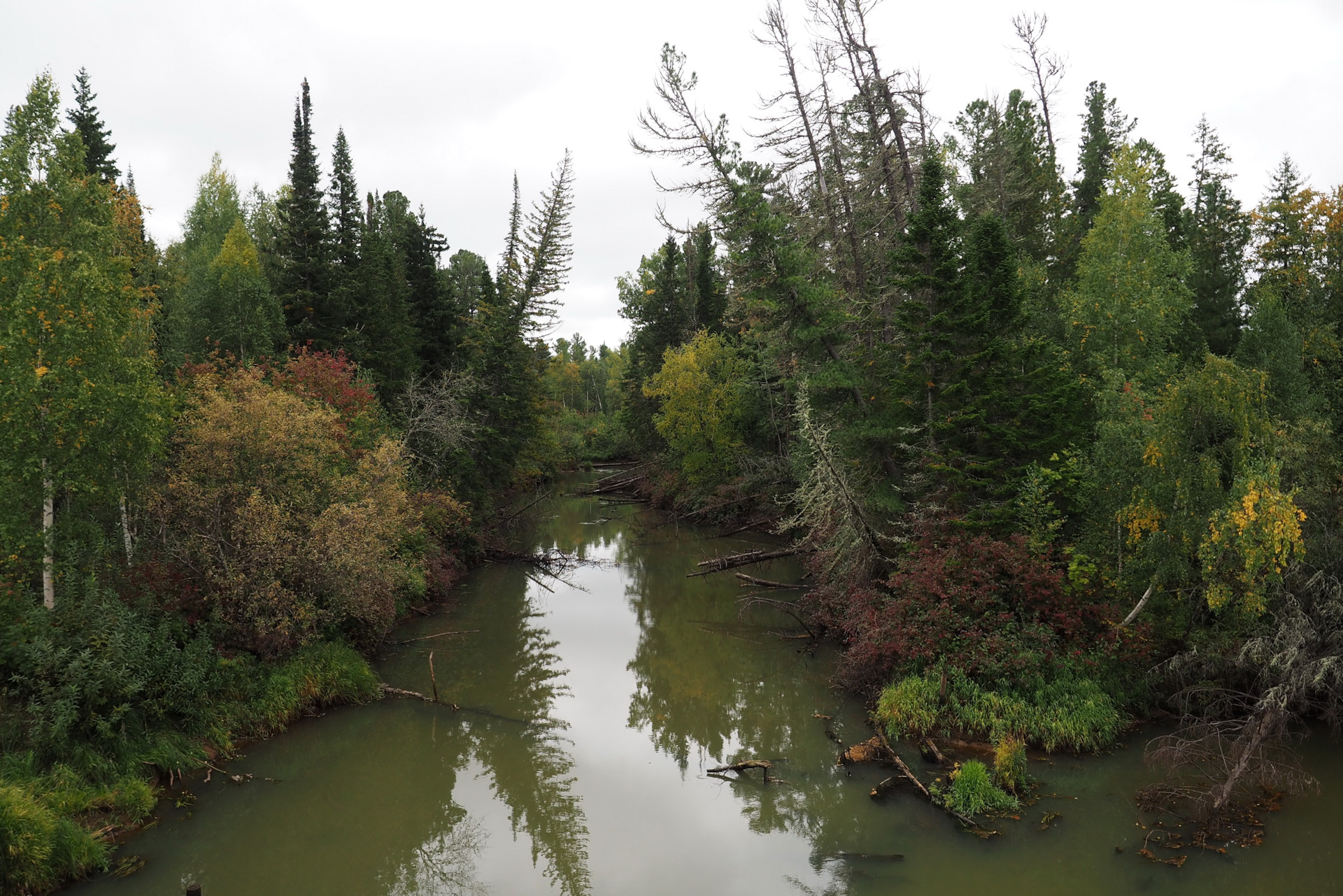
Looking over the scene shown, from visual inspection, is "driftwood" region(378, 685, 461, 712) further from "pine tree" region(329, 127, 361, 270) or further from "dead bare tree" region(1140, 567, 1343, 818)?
"pine tree" region(329, 127, 361, 270)

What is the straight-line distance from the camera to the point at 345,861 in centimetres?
946

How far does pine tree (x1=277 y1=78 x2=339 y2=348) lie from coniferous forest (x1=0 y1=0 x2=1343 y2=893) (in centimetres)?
213

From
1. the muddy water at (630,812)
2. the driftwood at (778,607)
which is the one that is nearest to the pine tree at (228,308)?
the muddy water at (630,812)

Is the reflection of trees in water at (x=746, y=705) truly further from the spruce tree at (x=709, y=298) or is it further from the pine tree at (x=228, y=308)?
the spruce tree at (x=709, y=298)

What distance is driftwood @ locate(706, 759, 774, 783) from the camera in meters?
11.4

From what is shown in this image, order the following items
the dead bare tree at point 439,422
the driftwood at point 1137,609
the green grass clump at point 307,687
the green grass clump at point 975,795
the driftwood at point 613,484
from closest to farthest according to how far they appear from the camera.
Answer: the green grass clump at point 975,795, the driftwood at point 1137,609, the green grass clump at point 307,687, the dead bare tree at point 439,422, the driftwood at point 613,484

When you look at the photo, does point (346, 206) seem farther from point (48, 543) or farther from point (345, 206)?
point (48, 543)

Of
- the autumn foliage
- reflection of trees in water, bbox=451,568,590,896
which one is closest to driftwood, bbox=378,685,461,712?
reflection of trees in water, bbox=451,568,590,896

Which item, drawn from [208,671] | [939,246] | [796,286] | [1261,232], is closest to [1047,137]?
[1261,232]

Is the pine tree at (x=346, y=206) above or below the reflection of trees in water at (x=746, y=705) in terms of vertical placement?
above

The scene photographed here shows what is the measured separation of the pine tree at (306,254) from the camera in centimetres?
2888

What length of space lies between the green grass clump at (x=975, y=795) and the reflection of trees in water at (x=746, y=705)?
1.50m

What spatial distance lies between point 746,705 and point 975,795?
5.47 metres

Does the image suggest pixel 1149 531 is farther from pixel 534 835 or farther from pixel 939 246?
pixel 534 835
